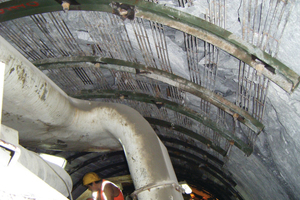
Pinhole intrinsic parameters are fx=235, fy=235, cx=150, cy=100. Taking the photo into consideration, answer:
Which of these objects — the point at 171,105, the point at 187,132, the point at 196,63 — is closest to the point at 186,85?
the point at 196,63

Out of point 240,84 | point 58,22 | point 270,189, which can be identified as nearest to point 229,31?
point 240,84

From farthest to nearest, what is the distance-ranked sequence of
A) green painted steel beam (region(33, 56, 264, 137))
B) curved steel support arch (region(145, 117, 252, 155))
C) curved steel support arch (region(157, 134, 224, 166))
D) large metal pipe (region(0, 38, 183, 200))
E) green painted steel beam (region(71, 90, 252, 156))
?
curved steel support arch (region(157, 134, 224, 166)) → curved steel support arch (region(145, 117, 252, 155)) → green painted steel beam (region(71, 90, 252, 156)) → green painted steel beam (region(33, 56, 264, 137)) → large metal pipe (region(0, 38, 183, 200))

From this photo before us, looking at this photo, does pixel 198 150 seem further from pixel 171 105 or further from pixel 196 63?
pixel 196 63

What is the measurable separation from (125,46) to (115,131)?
4.07 ft

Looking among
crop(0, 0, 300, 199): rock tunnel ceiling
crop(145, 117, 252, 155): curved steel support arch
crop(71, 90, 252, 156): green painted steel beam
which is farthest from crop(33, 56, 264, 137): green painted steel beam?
crop(145, 117, 252, 155): curved steel support arch

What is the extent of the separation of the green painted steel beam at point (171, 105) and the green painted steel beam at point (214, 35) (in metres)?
2.16

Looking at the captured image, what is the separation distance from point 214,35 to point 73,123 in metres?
2.24

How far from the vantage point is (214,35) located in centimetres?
255

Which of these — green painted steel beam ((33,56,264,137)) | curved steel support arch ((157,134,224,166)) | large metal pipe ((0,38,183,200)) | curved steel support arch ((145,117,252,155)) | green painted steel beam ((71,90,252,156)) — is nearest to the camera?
large metal pipe ((0,38,183,200))

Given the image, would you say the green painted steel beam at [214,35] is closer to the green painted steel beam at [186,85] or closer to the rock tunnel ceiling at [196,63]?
the rock tunnel ceiling at [196,63]

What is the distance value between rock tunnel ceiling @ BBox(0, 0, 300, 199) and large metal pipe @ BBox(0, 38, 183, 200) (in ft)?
1.56

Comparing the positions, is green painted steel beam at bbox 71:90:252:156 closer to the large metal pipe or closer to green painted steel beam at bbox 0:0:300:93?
the large metal pipe

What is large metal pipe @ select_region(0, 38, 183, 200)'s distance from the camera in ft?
7.74

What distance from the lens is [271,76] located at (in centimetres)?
252
